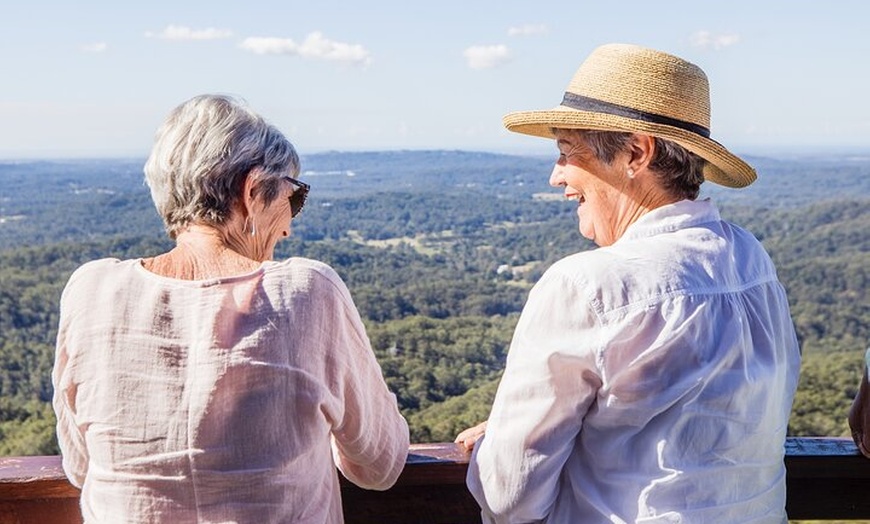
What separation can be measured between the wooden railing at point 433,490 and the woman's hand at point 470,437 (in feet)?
0.05

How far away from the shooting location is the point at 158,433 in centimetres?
115

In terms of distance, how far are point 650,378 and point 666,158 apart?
373 millimetres

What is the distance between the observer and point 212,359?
1144 millimetres

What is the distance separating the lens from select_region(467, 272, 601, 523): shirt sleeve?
3.61 feet

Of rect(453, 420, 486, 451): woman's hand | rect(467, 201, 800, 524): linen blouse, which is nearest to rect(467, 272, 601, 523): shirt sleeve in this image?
rect(467, 201, 800, 524): linen blouse

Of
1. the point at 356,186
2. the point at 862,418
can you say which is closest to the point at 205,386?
the point at 862,418

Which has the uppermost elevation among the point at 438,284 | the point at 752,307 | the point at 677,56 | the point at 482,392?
the point at 677,56

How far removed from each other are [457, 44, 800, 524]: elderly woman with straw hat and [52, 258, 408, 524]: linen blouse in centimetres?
26

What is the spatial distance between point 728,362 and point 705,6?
15321mm

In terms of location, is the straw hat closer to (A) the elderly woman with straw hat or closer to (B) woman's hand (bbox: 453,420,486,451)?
(A) the elderly woman with straw hat

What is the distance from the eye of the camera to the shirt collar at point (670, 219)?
1230 millimetres

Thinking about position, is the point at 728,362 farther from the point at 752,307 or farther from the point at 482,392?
the point at 482,392

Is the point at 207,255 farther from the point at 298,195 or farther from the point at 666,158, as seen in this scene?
the point at 666,158

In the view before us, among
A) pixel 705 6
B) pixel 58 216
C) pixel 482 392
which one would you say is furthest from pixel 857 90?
pixel 482 392
